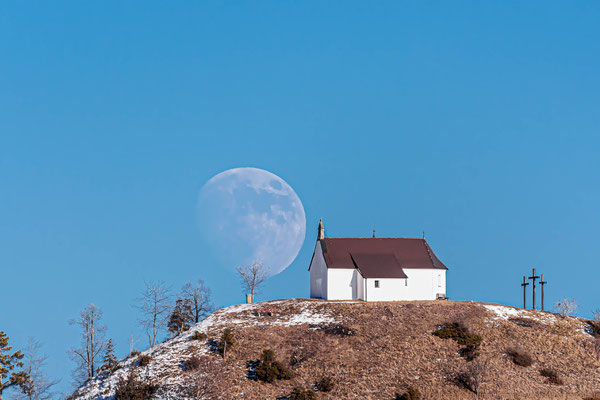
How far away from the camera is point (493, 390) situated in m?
54.0

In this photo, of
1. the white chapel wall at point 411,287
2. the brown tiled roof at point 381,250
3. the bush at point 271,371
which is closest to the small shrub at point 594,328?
the white chapel wall at point 411,287

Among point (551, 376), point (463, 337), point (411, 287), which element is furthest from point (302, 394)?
point (411, 287)

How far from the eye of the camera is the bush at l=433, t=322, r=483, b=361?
60062 mm

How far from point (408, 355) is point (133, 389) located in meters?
24.7

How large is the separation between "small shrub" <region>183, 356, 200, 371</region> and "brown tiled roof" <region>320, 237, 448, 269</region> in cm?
2381

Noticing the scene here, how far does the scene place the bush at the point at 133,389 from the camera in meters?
53.8

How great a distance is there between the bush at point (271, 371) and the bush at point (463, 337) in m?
16.8

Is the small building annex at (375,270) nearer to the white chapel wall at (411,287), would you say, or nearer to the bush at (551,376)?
the white chapel wall at (411,287)

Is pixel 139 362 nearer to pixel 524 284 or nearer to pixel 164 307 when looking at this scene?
pixel 164 307

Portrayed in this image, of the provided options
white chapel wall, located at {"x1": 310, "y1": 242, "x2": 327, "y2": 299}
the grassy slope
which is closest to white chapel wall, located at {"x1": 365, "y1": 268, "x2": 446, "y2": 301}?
the grassy slope

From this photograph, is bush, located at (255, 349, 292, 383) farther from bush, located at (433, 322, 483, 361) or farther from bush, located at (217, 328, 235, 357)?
bush, located at (433, 322, 483, 361)

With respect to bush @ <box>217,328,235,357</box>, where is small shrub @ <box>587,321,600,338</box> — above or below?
above

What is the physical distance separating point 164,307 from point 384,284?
2614 centimetres

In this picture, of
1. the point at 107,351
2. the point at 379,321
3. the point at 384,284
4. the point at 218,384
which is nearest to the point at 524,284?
the point at 384,284
